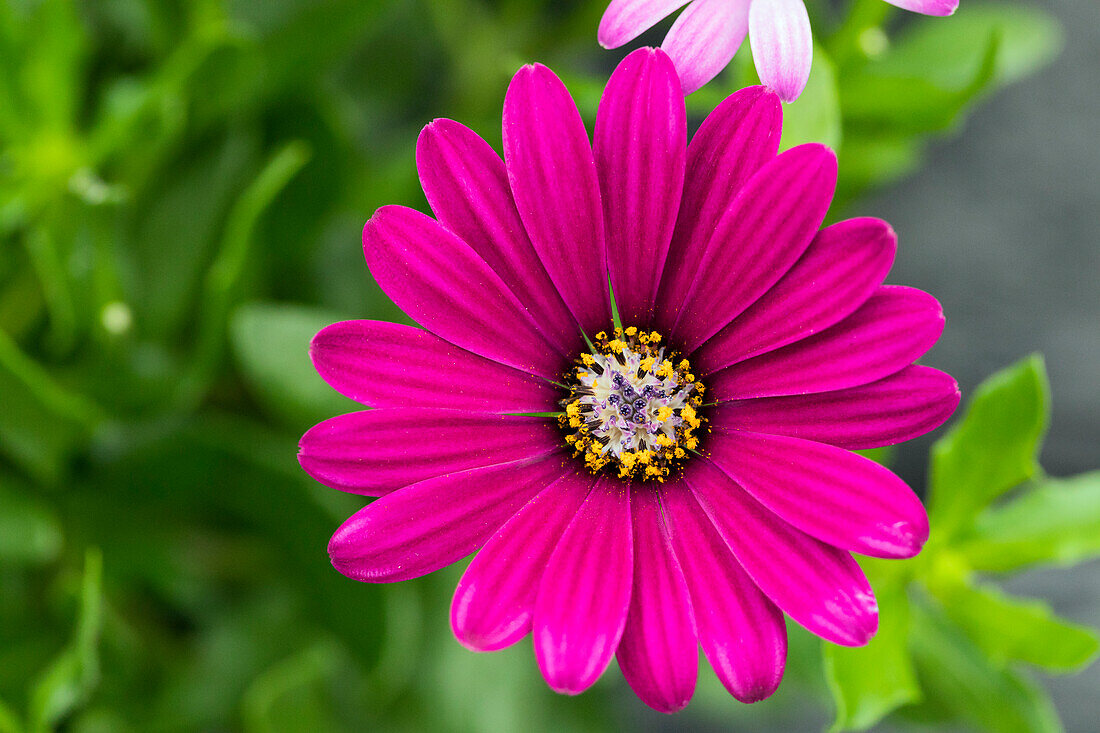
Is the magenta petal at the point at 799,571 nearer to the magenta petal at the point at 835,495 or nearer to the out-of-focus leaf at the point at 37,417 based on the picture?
the magenta petal at the point at 835,495

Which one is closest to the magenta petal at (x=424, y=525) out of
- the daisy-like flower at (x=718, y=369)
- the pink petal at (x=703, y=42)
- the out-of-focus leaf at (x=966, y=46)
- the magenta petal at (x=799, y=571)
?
the daisy-like flower at (x=718, y=369)

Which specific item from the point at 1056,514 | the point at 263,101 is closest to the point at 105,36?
the point at 263,101

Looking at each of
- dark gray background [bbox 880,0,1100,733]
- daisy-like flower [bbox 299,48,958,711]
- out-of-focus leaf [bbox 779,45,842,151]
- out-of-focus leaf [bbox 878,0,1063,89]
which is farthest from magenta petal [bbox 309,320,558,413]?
dark gray background [bbox 880,0,1100,733]

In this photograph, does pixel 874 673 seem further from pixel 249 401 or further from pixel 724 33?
pixel 249 401

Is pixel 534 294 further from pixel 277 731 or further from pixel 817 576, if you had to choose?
pixel 277 731

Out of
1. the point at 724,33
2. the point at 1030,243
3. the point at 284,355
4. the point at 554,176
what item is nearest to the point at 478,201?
the point at 554,176
